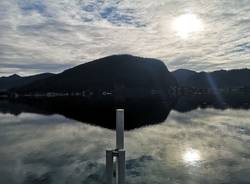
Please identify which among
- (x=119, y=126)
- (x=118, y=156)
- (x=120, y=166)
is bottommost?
(x=120, y=166)

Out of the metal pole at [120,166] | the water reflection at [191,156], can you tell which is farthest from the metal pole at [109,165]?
the water reflection at [191,156]

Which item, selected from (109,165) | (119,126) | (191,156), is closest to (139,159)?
(191,156)

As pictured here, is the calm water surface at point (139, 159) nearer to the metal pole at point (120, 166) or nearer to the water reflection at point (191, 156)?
the water reflection at point (191, 156)

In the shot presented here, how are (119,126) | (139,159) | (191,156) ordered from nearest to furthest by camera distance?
(119,126) < (139,159) < (191,156)

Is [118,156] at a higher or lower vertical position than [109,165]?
higher

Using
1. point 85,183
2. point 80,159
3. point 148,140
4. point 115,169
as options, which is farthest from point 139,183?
point 148,140

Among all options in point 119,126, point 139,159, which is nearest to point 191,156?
point 139,159

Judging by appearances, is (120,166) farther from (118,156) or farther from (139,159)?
(139,159)

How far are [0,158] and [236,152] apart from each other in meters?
22.7

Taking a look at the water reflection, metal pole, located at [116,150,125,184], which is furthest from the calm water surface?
metal pole, located at [116,150,125,184]

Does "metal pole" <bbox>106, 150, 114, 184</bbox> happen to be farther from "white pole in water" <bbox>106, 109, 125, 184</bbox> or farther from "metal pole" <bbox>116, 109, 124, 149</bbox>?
"metal pole" <bbox>116, 109, 124, 149</bbox>

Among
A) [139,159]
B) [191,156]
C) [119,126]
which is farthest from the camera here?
[191,156]

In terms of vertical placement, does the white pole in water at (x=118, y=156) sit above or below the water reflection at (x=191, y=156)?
above

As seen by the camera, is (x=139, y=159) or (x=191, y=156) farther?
(x=191, y=156)
